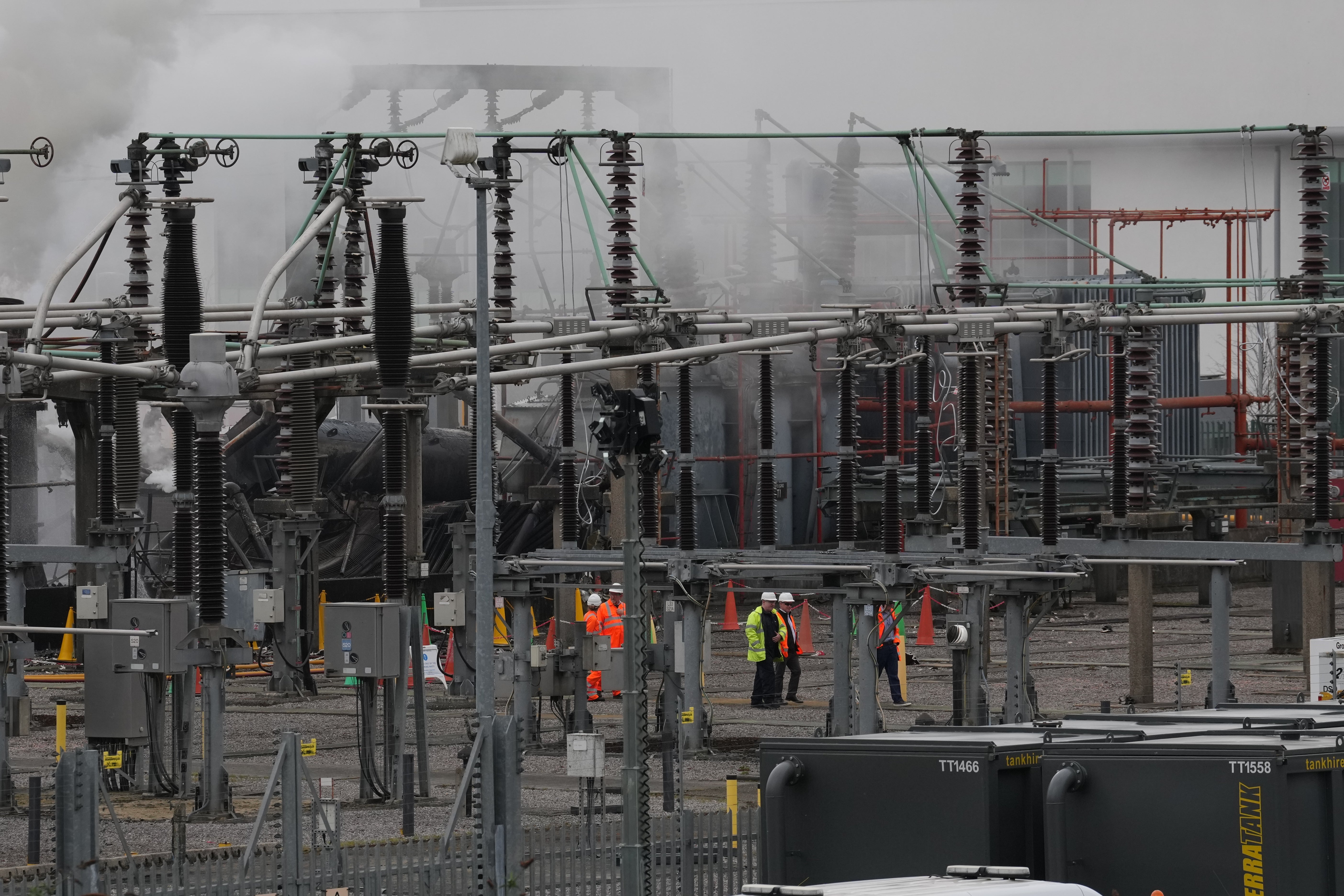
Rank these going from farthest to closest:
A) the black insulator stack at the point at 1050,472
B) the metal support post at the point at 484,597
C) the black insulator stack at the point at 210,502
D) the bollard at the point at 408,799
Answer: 1. the black insulator stack at the point at 1050,472
2. the bollard at the point at 408,799
3. the black insulator stack at the point at 210,502
4. the metal support post at the point at 484,597

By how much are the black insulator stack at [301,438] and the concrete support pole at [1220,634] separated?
1090 centimetres

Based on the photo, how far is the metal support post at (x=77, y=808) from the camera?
13.0 m

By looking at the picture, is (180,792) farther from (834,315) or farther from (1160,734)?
(1160,734)

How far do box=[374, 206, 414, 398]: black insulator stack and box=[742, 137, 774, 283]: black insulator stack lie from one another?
25.1 meters

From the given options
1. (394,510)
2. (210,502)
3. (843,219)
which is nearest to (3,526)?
(210,502)

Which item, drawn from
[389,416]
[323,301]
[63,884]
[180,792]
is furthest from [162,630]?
[63,884]

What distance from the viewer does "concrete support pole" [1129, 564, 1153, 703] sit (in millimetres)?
26797

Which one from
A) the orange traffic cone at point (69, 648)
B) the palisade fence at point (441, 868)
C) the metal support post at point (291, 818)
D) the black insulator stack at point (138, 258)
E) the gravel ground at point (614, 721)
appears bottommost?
the gravel ground at point (614, 721)

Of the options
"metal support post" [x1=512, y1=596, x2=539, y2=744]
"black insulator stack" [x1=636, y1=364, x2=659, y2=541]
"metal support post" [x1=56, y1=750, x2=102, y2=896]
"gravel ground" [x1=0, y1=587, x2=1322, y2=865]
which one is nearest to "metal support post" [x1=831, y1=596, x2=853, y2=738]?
"gravel ground" [x1=0, y1=587, x2=1322, y2=865]

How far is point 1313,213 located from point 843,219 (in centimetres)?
2042

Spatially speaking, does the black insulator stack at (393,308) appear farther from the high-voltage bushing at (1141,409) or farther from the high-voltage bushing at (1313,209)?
the high-voltage bushing at (1313,209)

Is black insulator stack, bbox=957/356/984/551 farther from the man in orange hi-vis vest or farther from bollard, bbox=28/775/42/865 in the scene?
bollard, bbox=28/775/42/865

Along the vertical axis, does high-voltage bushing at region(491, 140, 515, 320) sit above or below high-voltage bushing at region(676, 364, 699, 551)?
above

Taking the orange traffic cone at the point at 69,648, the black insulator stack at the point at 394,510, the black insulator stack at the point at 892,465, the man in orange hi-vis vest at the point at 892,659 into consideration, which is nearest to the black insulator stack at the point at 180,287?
the black insulator stack at the point at 394,510
